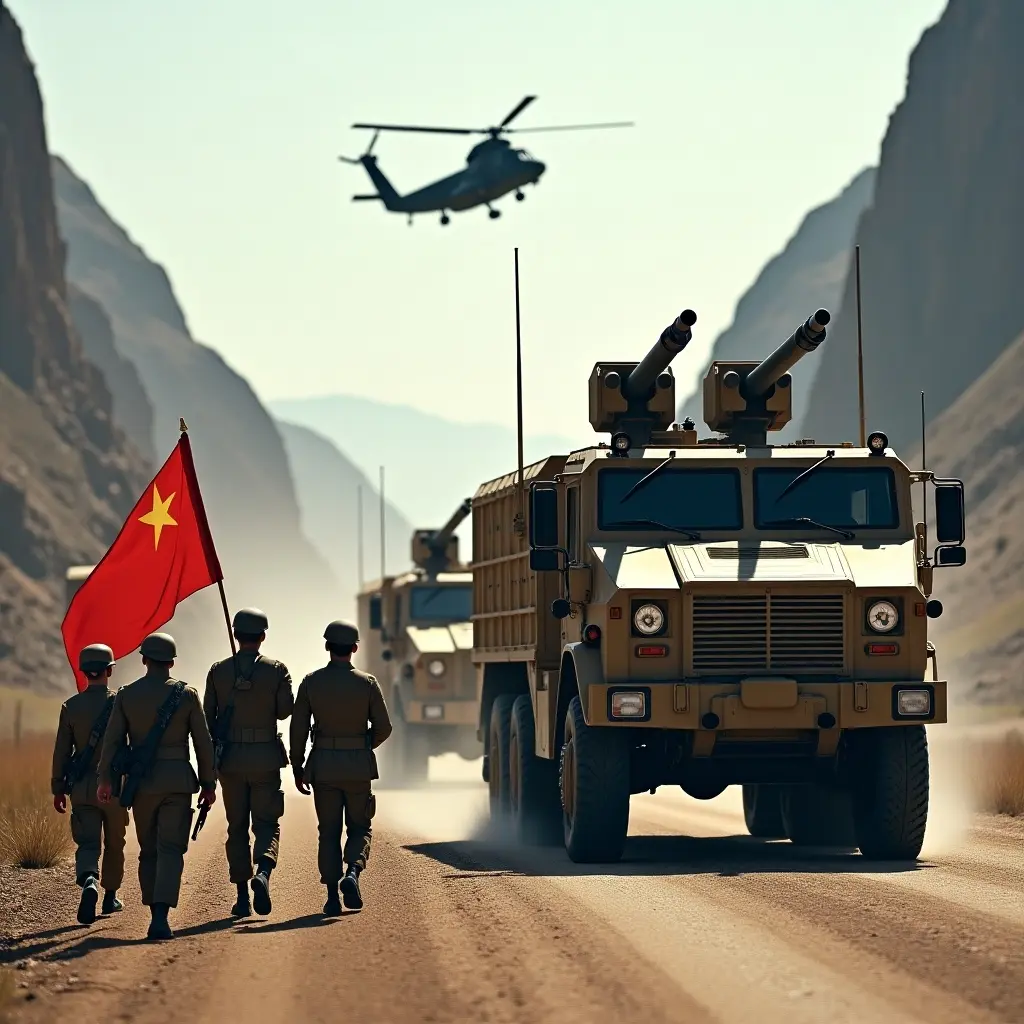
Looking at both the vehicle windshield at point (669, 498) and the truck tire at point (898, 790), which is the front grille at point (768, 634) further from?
the vehicle windshield at point (669, 498)

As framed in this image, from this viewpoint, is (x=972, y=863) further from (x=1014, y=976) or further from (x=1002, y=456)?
(x=1002, y=456)

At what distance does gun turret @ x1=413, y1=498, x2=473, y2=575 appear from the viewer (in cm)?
3559

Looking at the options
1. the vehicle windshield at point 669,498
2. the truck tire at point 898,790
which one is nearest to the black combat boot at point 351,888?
the vehicle windshield at point 669,498

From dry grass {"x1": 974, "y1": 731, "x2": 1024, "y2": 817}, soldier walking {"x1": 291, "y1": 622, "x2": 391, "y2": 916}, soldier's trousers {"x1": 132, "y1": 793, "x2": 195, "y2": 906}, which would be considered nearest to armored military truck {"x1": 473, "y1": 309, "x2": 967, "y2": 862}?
soldier walking {"x1": 291, "y1": 622, "x2": 391, "y2": 916}

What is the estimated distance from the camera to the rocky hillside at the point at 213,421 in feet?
477

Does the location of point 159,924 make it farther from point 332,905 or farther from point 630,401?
point 630,401

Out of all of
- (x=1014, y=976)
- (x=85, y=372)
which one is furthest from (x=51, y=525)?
(x=1014, y=976)

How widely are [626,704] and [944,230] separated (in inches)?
3261

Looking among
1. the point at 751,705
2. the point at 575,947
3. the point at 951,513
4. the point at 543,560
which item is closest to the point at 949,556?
the point at 951,513

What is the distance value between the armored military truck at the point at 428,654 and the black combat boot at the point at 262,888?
1925cm

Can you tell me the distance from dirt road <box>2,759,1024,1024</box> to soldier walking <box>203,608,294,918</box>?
1.38 feet

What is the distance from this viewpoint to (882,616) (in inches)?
642

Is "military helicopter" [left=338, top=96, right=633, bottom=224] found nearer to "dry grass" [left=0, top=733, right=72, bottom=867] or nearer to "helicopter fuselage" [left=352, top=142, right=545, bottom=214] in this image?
"helicopter fuselage" [left=352, top=142, right=545, bottom=214]

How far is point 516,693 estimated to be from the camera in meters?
21.6
